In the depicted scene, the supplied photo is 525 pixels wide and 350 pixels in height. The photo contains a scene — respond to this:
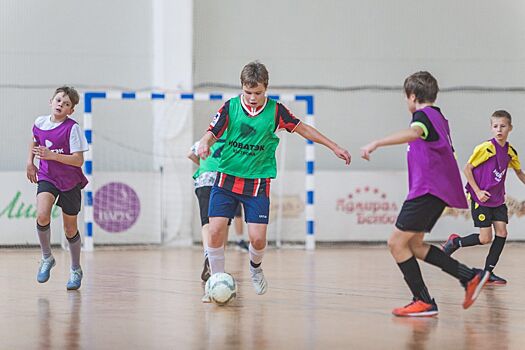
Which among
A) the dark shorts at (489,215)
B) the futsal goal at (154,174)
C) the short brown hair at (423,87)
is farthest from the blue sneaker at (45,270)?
the futsal goal at (154,174)

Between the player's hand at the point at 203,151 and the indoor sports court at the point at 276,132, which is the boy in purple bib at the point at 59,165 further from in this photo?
the player's hand at the point at 203,151

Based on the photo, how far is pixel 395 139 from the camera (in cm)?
553

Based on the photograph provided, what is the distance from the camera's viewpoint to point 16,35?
13180mm

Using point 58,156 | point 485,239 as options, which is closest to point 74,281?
point 58,156

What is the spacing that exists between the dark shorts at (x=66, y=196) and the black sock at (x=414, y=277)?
2.75m

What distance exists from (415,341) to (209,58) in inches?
364

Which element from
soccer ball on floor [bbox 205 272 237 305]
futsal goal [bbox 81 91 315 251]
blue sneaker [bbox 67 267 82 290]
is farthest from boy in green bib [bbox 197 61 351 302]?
futsal goal [bbox 81 91 315 251]

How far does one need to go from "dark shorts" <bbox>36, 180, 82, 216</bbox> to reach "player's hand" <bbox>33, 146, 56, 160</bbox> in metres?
0.34

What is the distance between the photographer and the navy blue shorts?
6625mm

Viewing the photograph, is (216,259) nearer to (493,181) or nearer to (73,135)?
(73,135)

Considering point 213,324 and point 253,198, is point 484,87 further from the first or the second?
point 213,324

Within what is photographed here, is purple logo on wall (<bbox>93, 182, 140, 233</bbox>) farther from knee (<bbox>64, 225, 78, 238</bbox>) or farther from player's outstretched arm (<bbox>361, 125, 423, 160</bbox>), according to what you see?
player's outstretched arm (<bbox>361, 125, 423, 160</bbox>)

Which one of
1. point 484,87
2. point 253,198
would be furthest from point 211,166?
point 484,87

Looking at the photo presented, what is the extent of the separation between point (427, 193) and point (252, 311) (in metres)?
1.38
